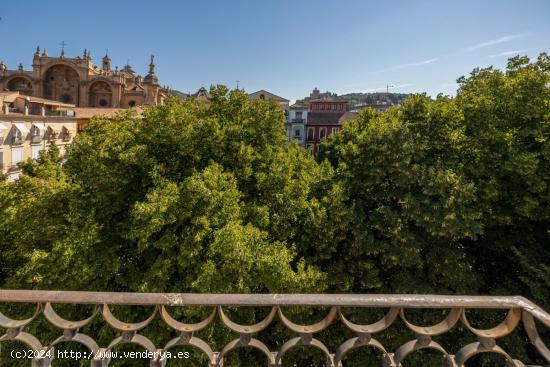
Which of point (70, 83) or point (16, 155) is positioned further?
point (70, 83)

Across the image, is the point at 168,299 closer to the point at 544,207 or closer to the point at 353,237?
the point at 353,237

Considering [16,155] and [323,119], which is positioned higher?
[323,119]

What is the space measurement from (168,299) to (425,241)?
34.3ft

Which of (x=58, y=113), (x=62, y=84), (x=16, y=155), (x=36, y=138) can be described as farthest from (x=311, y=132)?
(x=62, y=84)

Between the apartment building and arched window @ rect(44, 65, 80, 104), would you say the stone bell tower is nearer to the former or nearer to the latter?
arched window @ rect(44, 65, 80, 104)

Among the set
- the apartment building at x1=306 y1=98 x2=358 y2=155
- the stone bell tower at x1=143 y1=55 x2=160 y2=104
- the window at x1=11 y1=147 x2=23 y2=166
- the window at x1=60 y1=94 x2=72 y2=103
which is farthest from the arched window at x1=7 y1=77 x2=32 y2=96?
the apartment building at x1=306 y1=98 x2=358 y2=155

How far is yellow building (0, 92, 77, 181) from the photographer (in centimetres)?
2684

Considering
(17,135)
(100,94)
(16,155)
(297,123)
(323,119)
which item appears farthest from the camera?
(100,94)

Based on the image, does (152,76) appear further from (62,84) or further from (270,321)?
(270,321)

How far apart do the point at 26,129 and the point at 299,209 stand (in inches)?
1182

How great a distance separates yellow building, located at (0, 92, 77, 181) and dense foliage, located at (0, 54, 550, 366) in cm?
1281

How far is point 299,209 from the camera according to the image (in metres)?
11.5

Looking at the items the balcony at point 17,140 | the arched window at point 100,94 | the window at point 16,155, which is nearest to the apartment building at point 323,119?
the balcony at point 17,140

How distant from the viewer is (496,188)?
37.4 feet
